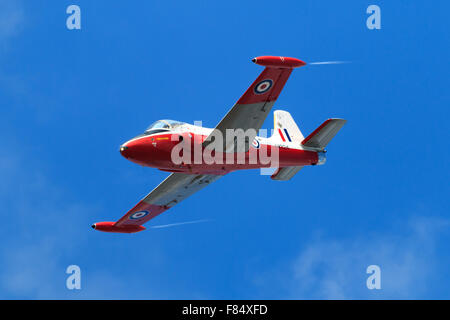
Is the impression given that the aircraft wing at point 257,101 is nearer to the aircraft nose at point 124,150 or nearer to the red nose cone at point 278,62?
the red nose cone at point 278,62

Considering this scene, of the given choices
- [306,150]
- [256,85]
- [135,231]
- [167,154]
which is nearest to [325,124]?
[306,150]

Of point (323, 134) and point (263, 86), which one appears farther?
point (323, 134)

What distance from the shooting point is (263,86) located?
34594mm

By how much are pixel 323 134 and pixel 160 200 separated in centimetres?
1163

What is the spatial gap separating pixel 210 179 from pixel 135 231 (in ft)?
23.2

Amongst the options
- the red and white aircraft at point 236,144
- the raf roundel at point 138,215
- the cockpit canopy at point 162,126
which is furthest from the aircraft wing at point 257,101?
the raf roundel at point 138,215

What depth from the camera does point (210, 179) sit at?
4269cm

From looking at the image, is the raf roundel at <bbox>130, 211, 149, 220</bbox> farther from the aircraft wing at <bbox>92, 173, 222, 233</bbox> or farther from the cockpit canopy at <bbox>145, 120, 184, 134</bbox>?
the cockpit canopy at <bbox>145, 120, 184, 134</bbox>

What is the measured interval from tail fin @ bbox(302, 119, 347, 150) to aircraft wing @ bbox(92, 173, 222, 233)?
20.5 ft

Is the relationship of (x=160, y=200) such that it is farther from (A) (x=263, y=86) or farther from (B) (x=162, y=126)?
(A) (x=263, y=86)

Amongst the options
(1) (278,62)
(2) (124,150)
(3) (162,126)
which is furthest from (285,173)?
(2) (124,150)

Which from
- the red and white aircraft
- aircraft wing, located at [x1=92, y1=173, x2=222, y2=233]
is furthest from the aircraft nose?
aircraft wing, located at [x1=92, y1=173, x2=222, y2=233]

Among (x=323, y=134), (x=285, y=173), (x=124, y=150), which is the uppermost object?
(x=323, y=134)

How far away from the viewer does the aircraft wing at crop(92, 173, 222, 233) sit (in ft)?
139
